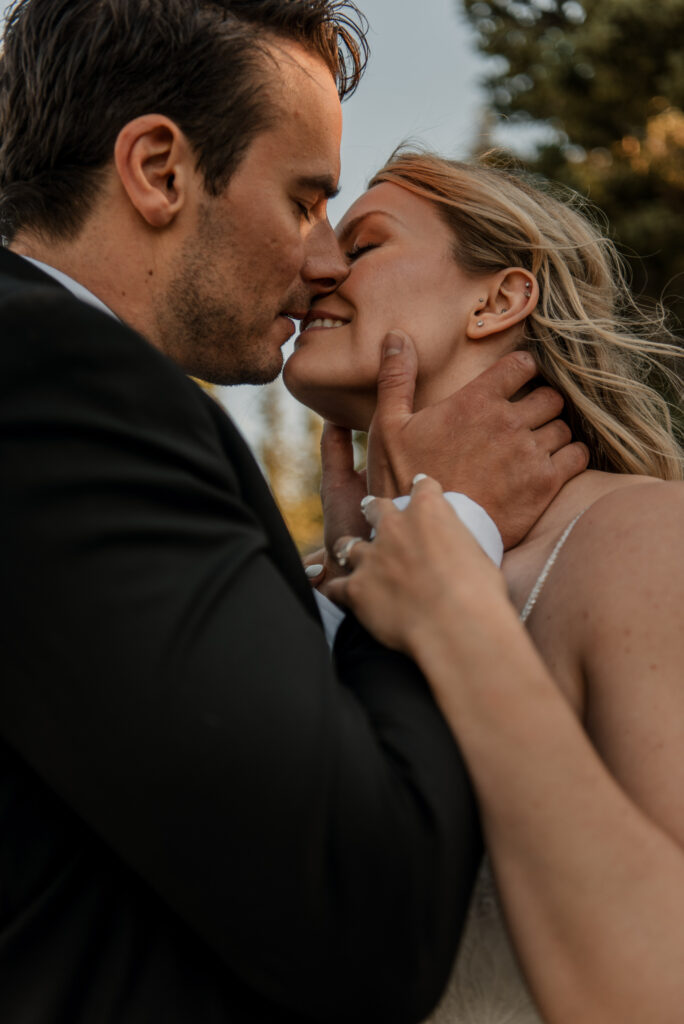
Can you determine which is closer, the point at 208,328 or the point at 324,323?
the point at 208,328

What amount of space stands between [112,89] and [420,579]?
1.76 m

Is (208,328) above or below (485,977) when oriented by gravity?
above

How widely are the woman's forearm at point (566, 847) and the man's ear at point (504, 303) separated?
1804 mm

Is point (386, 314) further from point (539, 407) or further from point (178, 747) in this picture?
point (178, 747)

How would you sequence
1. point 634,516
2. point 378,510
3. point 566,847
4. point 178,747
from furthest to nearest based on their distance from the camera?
point 634,516 → point 378,510 → point 566,847 → point 178,747

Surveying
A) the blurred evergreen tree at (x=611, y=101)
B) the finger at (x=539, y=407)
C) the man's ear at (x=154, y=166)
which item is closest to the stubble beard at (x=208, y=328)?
the man's ear at (x=154, y=166)

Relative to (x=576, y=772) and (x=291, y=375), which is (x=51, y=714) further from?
(x=291, y=375)

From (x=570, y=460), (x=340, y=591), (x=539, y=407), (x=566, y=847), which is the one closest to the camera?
(x=566, y=847)

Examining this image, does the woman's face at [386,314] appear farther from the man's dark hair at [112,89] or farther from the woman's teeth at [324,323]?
the man's dark hair at [112,89]

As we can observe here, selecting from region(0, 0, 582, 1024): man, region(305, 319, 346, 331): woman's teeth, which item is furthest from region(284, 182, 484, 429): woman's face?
region(0, 0, 582, 1024): man

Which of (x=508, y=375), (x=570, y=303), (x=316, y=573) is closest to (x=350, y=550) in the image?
(x=508, y=375)

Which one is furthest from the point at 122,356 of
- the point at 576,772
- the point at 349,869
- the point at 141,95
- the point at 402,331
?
the point at 402,331

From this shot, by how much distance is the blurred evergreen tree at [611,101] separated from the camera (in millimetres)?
13758

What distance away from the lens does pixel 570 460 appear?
292cm
